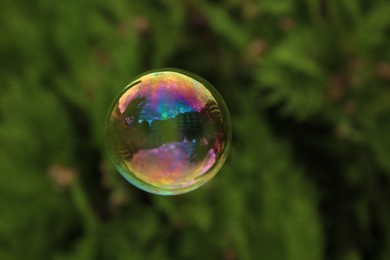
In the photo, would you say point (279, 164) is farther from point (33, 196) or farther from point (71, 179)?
point (33, 196)

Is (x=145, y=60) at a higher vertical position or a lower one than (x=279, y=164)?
higher

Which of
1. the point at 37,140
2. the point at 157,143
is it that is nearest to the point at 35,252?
the point at 37,140

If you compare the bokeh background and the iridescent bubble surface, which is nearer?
the iridescent bubble surface

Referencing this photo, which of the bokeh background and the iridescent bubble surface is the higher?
the bokeh background

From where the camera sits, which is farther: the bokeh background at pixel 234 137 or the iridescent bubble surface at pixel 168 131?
the bokeh background at pixel 234 137

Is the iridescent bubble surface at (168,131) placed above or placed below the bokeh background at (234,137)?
below
